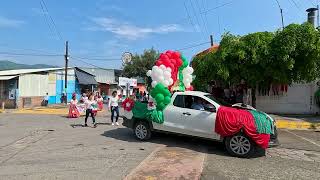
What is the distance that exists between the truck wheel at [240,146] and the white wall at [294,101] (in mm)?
13573

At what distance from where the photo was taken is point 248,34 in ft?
66.9

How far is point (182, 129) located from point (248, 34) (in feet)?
36.4

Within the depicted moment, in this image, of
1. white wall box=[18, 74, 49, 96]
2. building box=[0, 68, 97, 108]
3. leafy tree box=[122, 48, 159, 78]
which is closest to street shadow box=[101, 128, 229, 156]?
building box=[0, 68, 97, 108]

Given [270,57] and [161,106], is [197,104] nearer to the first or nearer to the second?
[161,106]

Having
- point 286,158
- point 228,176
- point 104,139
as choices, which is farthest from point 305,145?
point 104,139

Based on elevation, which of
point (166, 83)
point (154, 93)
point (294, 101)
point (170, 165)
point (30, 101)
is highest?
point (166, 83)

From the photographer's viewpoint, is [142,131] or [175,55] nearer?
[142,131]

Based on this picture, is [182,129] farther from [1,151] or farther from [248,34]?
[248,34]

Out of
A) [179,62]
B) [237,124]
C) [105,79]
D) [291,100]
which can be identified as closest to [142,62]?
[105,79]

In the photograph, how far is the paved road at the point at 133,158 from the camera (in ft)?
25.6

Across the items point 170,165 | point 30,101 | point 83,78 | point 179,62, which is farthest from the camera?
point 83,78

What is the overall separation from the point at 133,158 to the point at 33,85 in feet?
92.8

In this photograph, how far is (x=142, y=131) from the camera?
38.9 ft

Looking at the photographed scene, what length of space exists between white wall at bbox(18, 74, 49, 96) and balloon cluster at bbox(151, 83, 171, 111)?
24.8 meters
